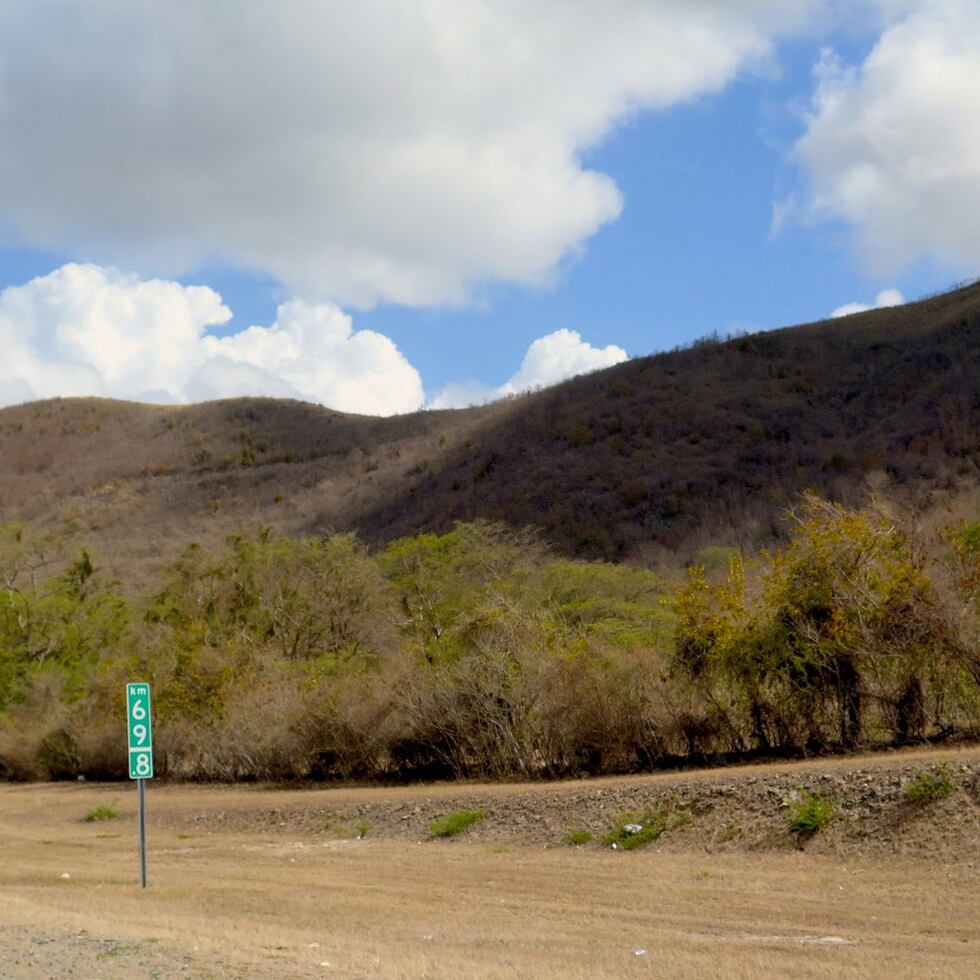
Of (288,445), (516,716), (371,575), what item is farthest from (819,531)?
(288,445)

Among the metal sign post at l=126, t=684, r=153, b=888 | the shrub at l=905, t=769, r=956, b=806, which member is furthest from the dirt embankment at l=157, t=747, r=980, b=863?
the metal sign post at l=126, t=684, r=153, b=888

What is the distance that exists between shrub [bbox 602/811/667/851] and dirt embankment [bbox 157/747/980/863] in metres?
0.05

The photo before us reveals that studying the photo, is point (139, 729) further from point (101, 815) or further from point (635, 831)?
point (101, 815)

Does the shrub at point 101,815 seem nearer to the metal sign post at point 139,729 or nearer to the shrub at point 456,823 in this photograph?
the shrub at point 456,823

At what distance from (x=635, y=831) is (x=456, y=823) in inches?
161

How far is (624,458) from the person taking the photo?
80.6 m

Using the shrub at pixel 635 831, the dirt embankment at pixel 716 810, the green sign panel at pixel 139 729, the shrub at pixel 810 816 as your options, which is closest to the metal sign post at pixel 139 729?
the green sign panel at pixel 139 729

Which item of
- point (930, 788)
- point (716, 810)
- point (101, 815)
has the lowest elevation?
point (101, 815)

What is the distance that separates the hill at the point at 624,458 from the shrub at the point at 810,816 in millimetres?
39463

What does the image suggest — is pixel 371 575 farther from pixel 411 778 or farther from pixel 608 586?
pixel 411 778

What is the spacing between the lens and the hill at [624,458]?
69.4m

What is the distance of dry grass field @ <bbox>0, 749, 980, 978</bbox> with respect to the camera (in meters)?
10.6

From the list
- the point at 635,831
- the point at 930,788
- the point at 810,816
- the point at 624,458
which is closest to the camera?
the point at 930,788

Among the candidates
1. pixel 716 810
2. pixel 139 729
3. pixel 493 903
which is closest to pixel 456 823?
pixel 716 810
